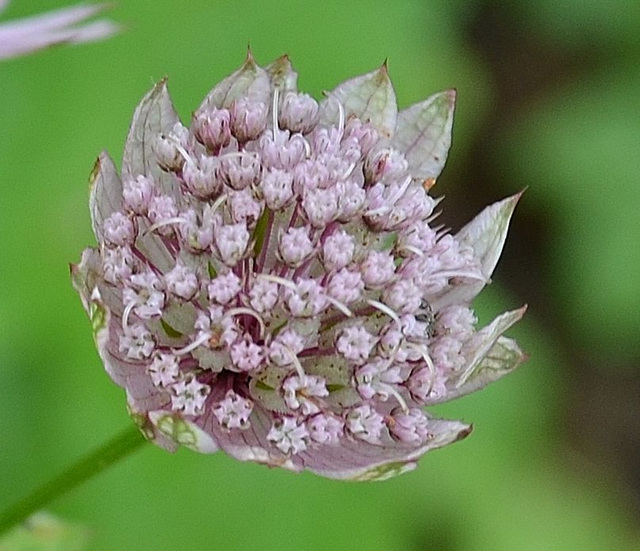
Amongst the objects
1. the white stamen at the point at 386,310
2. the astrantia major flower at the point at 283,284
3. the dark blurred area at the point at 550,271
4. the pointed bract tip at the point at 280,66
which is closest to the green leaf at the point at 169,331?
the astrantia major flower at the point at 283,284

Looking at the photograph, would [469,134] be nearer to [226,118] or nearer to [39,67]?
[39,67]

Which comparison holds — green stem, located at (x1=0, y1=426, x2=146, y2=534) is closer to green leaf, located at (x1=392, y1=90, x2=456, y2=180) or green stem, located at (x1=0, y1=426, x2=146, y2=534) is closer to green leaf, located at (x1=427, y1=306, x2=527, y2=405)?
green leaf, located at (x1=427, y1=306, x2=527, y2=405)

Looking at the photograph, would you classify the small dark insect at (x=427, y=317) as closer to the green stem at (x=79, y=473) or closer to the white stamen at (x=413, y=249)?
the white stamen at (x=413, y=249)

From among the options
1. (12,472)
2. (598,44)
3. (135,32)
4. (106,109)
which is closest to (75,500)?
(12,472)

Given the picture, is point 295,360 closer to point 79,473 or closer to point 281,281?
point 281,281

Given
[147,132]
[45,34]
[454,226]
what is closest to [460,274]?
[147,132]
